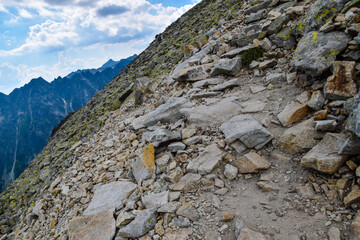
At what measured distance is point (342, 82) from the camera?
525cm

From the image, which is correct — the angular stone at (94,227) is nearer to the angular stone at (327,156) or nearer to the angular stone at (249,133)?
the angular stone at (249,133)

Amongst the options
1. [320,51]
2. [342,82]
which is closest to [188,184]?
[342,82]

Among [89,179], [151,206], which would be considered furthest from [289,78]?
[89,179]

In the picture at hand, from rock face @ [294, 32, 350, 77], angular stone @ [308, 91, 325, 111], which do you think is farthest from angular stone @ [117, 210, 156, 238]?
rock face @ [294, 32, 350, 77]

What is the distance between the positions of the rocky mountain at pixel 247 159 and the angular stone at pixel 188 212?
24mm

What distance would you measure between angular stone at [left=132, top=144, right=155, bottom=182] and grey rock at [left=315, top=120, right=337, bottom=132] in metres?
4.92

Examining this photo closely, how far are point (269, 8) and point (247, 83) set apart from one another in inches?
299

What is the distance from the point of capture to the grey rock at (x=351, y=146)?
3.76 meters

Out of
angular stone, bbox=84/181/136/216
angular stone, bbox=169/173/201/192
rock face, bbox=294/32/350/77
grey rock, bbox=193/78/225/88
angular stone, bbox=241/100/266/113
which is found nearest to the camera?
angular stone, bbox=169/173/201/192

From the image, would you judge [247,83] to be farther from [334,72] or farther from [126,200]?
[126,200]

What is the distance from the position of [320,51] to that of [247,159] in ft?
14.9

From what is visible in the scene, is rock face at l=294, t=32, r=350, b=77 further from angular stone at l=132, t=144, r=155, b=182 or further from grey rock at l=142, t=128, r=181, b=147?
angular stone at l=132, t=144, r=155, b=182

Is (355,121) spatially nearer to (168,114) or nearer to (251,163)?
(251,163)

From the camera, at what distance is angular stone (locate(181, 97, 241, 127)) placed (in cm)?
711
